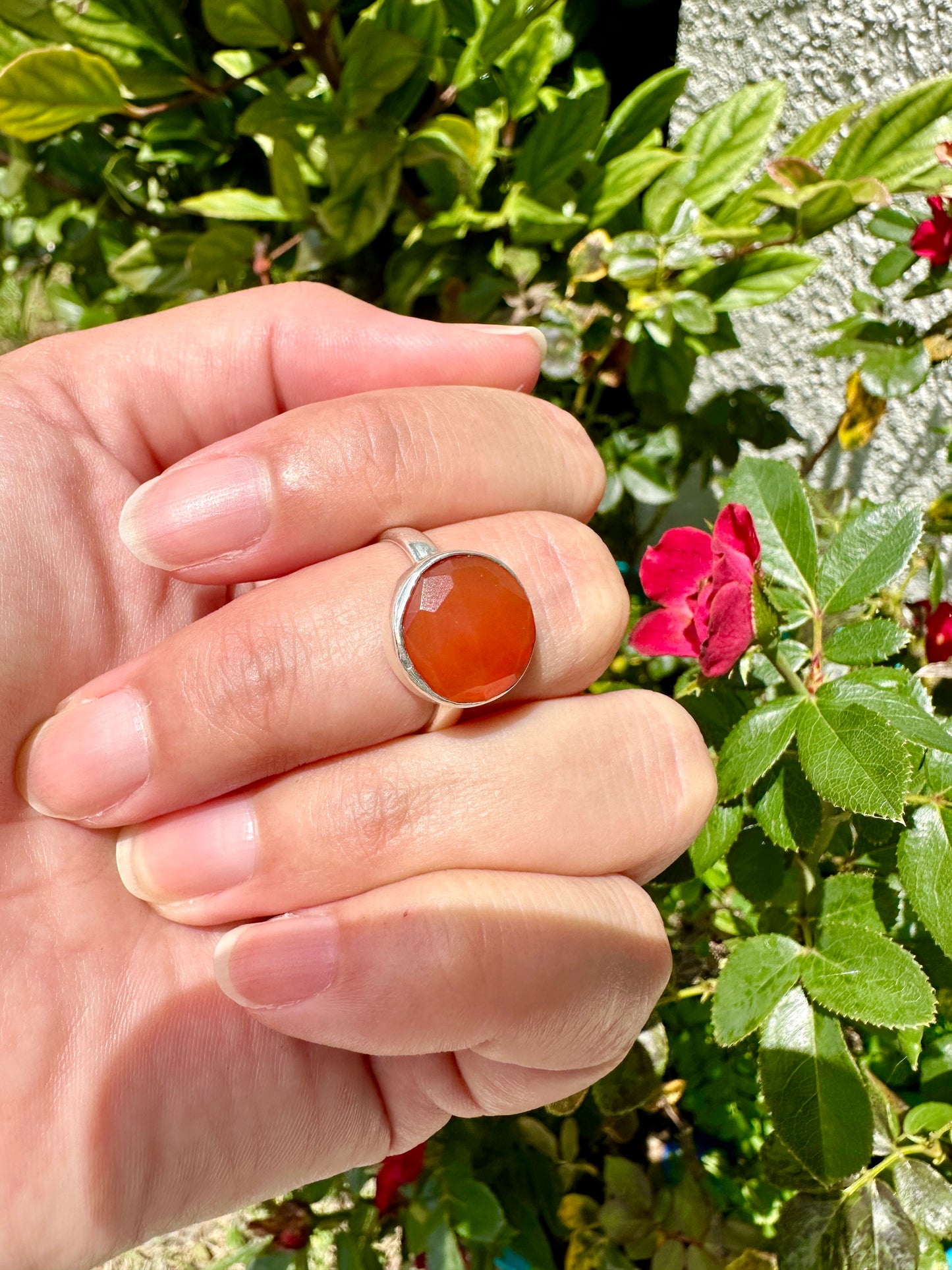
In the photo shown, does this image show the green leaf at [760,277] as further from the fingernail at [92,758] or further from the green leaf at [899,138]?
the fingernail at [92,758]

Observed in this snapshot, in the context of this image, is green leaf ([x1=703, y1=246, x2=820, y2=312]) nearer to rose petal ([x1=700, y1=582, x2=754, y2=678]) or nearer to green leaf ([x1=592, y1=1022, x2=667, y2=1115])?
rose petal ([x1=700, y1=582, x2=754, y2=678])

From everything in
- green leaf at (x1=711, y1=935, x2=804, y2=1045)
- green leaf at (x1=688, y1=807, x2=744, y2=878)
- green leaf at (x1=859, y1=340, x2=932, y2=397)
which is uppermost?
green leaf at (x1=859, y1=340, x2=932, y2=397)

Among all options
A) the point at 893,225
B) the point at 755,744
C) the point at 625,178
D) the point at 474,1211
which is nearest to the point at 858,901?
the point at 755,744

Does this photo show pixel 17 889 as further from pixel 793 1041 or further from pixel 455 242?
pixel 455 242

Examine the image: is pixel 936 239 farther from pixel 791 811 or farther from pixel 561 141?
pixel 791 811

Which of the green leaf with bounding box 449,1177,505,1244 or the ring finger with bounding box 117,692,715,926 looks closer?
the ring finger with bounding box 117,692,715,926

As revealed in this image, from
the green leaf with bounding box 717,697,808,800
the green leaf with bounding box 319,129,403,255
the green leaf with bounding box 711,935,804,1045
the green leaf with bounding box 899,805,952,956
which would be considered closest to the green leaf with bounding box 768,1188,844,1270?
the green leaf with bounding box 711,935,804,1045
